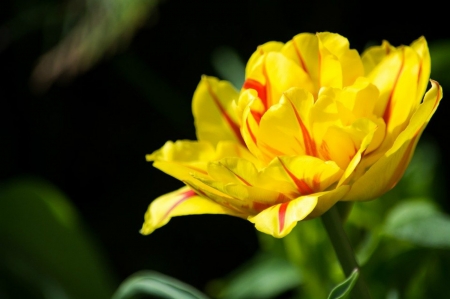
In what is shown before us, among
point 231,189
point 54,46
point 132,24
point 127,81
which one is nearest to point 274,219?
point 231,189

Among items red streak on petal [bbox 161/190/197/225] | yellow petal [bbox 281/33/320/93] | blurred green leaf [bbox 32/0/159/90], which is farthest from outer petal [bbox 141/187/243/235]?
blurred green leaf [bbox 32/0/159/90]

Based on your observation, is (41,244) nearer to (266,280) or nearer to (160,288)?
(266,280)

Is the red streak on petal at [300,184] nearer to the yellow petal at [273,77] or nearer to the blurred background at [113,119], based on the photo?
the yellow petal at [273,77]

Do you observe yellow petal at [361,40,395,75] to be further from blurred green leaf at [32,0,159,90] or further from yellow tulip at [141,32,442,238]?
blurred green leaf at [32,0,159,90]

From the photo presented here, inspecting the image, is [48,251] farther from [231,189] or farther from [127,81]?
[231,189]

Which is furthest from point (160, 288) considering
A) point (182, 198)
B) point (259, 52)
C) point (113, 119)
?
point (113, 119)

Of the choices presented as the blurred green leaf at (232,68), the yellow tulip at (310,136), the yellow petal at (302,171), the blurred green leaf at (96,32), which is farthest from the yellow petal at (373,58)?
the blurred green leaf at (96,32)
